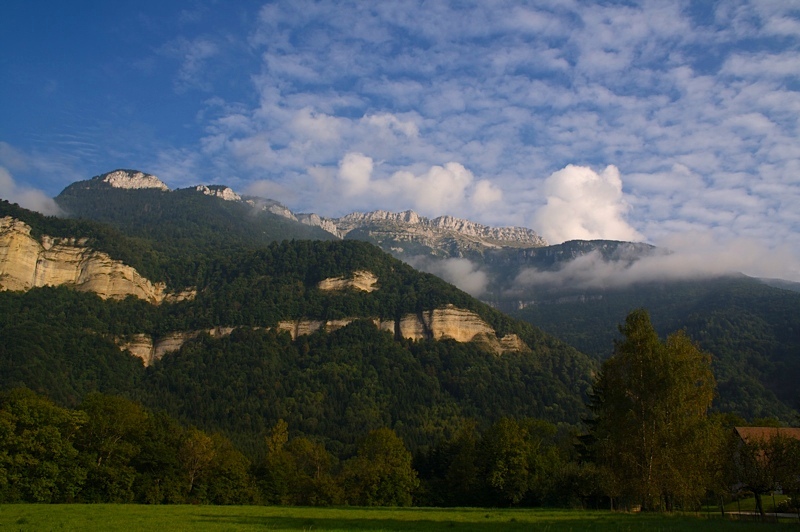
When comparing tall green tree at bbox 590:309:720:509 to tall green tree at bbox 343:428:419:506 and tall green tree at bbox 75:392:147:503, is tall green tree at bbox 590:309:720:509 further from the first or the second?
tall green tree at bbox 75:392:147:503

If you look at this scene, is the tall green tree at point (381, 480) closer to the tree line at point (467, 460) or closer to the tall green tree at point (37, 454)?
the tree line at point (467, 460)

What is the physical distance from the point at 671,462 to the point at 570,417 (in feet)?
526

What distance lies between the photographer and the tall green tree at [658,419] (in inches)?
1669

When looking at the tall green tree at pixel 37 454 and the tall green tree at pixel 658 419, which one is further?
the tall green tree at pixel 37 454

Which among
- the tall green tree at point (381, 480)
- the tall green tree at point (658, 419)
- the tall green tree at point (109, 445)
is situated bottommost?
the tall green tree at point (381, 480)

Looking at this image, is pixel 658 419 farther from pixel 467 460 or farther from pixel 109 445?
pixel 109 445

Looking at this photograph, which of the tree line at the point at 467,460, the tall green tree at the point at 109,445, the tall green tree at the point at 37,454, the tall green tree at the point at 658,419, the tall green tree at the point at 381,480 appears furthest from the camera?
the tall green tree at the point at 381,480

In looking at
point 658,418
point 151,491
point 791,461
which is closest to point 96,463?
point 151,491

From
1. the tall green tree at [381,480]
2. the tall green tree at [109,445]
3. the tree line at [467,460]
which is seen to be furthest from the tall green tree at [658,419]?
the tall green tree at [109,445]

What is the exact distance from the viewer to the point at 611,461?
46781 mm

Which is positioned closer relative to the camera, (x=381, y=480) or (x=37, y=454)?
(x=37, y=454)

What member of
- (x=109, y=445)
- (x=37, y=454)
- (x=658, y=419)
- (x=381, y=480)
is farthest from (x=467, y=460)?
(x=37, y=454)

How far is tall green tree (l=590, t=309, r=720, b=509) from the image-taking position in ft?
139

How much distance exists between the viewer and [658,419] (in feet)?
142
